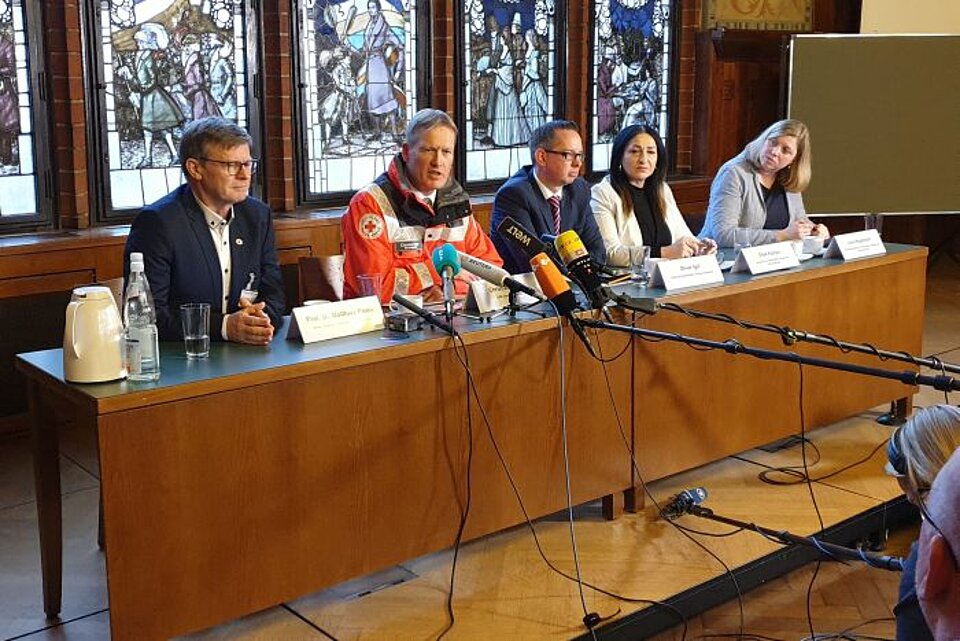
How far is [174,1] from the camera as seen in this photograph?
183 inches

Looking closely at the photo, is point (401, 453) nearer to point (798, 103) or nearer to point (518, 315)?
point (518, 315)

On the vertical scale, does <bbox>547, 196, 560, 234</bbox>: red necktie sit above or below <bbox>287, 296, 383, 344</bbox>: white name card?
above

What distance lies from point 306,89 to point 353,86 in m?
0.25

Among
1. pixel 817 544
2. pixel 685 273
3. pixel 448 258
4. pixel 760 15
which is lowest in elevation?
pixel 817 544

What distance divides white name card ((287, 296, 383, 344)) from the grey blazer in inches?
73.6

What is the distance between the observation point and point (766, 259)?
371 centimetres

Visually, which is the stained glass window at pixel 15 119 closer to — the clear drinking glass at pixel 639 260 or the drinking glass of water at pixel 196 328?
the drinking glass of water at pixel 196 328

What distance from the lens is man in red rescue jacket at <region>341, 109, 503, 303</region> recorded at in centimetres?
336

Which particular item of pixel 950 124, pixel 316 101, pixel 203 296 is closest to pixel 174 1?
pixel 316 101

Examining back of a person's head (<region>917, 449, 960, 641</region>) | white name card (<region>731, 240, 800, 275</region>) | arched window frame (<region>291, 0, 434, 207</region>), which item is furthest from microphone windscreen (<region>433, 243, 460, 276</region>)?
arched window frame (<region>291, 0, 434, 207</region>)

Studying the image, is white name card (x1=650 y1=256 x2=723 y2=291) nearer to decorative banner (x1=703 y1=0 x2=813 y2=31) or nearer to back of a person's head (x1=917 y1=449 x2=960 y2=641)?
back of a person's head (x1=917 y1=449 x2=960 y2=641)

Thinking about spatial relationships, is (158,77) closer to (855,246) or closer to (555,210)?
(555,210)

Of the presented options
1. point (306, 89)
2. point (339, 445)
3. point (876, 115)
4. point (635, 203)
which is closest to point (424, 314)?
Result: point (339, 445)

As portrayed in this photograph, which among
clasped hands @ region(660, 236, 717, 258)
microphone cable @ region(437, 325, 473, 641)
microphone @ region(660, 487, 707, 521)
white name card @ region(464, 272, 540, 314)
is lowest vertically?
microphone @ region(660, 487, 707, 521)
